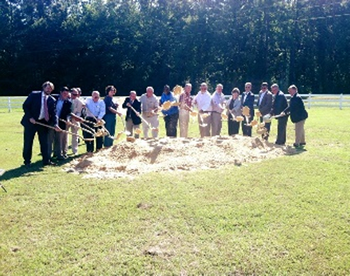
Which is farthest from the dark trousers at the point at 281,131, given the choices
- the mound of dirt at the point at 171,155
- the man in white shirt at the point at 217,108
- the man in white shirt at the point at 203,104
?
the man in white shirt at the point at 203,104

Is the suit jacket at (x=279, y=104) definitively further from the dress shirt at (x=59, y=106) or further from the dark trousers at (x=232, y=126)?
the dress shirt at (x=59, y=106)

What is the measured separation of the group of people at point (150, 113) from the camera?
948 cm

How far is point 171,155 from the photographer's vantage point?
8.74 meters

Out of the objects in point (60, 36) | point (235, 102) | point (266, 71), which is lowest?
point (235, 102)

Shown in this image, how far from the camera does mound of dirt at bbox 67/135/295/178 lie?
→ 812cm

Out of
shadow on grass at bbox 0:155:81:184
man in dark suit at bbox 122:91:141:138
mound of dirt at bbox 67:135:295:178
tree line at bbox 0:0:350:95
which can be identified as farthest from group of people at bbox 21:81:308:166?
tree line at bbox 0:0:350:95

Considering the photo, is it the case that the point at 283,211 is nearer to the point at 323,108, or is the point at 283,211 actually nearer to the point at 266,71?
the point at 323,108

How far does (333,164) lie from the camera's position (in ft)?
27.8

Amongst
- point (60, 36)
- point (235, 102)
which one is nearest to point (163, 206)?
point (235, 102)

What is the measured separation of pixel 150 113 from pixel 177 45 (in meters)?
33.9

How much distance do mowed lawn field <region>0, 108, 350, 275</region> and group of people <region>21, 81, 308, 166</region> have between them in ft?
5.45

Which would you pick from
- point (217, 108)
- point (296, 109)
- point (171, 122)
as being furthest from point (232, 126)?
point (296, 109)

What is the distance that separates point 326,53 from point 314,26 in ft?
10.1

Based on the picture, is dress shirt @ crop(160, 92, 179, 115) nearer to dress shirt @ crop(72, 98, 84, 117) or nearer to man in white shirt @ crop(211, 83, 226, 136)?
man in white shirt @ crop(211, 83, 226, 136)
